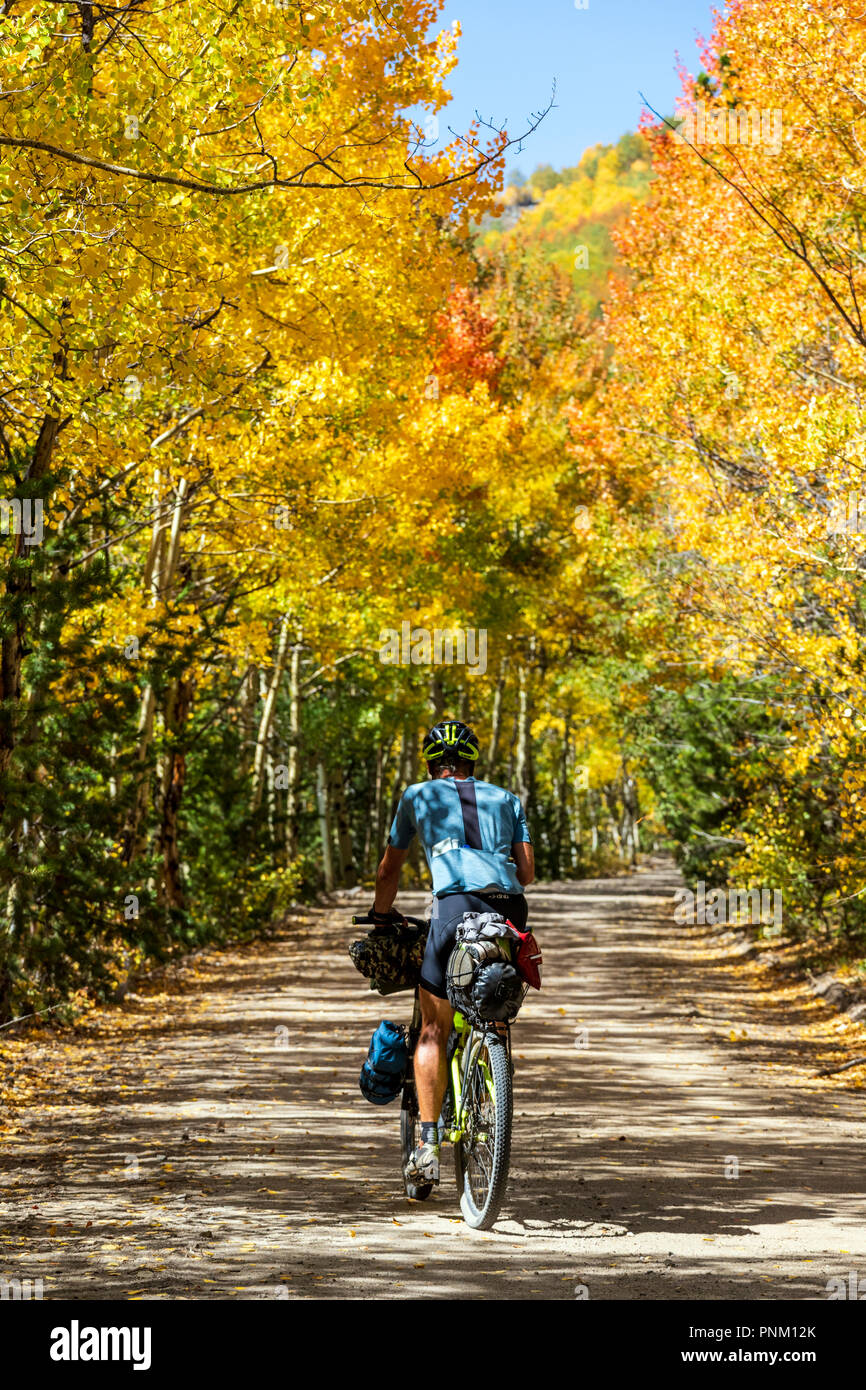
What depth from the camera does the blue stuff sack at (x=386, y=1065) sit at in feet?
21.6

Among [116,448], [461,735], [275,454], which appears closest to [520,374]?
[275,454]

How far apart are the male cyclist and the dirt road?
575 mm

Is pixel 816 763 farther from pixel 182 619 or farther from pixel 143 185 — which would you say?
pixel 143 185

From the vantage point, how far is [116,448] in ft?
36.9

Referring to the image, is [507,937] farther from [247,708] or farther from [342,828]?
[342,828]

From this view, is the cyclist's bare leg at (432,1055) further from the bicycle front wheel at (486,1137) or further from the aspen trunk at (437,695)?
the aspen trunk at (437,695)

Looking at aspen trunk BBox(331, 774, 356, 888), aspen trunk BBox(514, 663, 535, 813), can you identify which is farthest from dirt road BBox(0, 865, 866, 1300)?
aspen trunk BBox(514, 663, 535, 813)

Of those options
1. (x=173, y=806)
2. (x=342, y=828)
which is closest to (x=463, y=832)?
(x=173, y=806)

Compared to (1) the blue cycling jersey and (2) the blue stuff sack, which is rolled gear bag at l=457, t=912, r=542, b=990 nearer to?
(1) the blue cycling jersey

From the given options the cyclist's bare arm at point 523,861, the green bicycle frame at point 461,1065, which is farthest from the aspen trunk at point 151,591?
the green bicycle frame at point 461,1065

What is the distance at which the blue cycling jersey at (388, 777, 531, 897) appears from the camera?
20.3 feet

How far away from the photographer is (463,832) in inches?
246

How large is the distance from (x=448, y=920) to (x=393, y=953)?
57 cm

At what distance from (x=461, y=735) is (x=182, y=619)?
8162 mm
